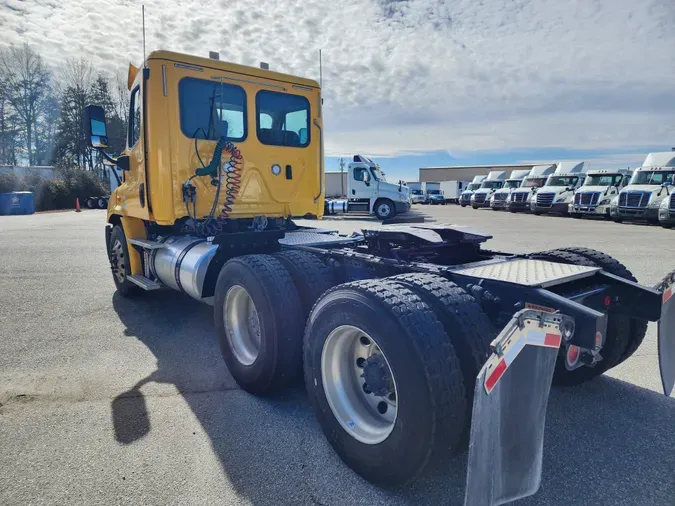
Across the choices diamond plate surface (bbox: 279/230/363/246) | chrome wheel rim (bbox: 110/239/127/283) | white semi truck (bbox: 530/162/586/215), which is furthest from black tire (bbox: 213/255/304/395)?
white semi truck (bbox: 530/162/586/215)

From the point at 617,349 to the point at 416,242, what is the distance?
168 centimetres

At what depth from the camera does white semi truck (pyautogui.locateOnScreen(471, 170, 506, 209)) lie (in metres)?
36.6

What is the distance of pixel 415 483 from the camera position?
2562 millimetres

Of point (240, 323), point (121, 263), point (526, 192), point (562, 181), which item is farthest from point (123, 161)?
point (526, 192)

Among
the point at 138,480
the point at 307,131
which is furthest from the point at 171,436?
the point at 307,131

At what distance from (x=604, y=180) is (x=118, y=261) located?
2405 cm

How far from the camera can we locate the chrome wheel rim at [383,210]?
2383 centimetres

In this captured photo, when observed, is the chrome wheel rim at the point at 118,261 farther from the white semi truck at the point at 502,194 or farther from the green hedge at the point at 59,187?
the green hedge at the point at 59,187

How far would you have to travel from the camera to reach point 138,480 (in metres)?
2.64

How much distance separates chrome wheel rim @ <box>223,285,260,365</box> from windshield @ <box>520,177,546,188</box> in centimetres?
2898

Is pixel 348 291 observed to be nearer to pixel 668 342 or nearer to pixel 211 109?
pixel 668 342

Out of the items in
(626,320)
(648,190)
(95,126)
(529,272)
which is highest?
(95,126)

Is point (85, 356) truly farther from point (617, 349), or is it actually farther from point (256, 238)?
point (617, 349)

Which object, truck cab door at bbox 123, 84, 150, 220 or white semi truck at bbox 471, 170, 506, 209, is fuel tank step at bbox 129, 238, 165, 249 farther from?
white semi truck at bbox 471, 170, 506, 209
